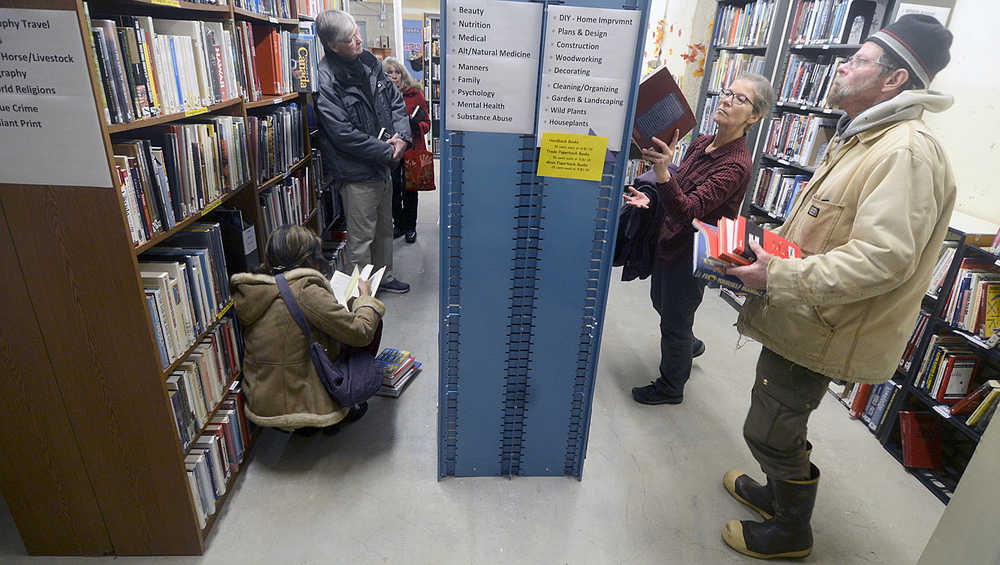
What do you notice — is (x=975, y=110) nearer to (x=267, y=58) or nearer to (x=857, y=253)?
(x=857, y=253)

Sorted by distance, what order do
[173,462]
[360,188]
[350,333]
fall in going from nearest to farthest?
1. [173,462]
2. [350,333]
3. [360,188]

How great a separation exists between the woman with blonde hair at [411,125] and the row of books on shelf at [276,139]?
3.41ft

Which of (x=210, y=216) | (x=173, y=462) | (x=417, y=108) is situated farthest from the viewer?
(x=417, y=108)

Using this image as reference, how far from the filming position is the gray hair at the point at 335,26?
9.08 feet

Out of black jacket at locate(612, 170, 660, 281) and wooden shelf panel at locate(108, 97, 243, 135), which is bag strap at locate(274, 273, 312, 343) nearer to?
wooden shelf panel at locate(108, 97, 243, 135)

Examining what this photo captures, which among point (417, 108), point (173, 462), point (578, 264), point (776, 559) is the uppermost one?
point (417, 108)

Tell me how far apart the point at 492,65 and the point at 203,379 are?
1426 millimetres

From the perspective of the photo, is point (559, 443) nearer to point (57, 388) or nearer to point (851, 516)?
point (851, 516)

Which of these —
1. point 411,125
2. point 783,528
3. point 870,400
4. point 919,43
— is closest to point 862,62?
point 919,43

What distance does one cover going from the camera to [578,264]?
5.79ft

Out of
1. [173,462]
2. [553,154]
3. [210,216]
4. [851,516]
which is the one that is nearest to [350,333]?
[173,462]

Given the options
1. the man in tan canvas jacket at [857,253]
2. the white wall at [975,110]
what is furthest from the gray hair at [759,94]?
the white wall at [975,110]

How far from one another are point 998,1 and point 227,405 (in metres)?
3.86

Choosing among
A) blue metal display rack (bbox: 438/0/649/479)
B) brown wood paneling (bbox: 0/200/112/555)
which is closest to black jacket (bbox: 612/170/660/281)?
blue metal display rack (bbox: 438/0/649/479)
